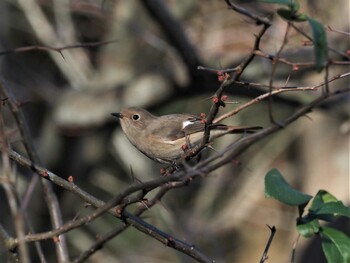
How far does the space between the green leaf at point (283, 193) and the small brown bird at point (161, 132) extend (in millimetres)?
1564

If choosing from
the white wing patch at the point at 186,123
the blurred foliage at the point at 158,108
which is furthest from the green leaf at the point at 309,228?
the blurred foliage at the point at 158,108

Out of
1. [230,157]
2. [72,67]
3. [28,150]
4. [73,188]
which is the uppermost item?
[72,67]

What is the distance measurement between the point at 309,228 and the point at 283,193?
17 centimetres

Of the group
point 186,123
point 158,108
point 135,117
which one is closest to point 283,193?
point 186,123

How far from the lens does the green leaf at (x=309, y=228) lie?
8.42 feet

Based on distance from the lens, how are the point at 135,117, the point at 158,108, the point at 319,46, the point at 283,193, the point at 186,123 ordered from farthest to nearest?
the point at 158,108
the point at 135,117
the point at 186,123
the point at 283,193
the point at 319,46

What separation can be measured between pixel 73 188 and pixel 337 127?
525 cm

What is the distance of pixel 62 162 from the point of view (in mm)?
8039

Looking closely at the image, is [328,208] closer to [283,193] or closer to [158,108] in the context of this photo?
[283,193]

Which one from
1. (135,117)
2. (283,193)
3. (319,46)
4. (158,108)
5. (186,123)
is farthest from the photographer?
(158,108)

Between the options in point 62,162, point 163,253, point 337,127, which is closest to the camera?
point 337,127

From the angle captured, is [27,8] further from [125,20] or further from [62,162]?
[62,162]

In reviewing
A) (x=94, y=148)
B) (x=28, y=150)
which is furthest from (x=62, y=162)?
(x=28, y=150)

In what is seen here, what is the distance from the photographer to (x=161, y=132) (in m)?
4.43
